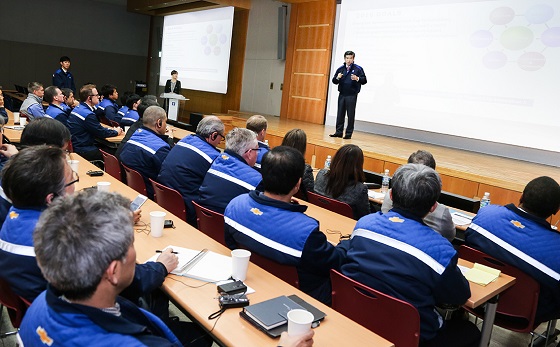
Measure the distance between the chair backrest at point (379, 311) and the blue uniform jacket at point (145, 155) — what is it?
2581 mm

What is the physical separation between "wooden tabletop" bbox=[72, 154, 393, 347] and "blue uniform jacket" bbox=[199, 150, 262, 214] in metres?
0.73

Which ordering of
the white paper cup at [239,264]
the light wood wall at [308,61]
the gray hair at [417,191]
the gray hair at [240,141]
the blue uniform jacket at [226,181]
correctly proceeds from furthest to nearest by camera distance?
the light wood wall at [308,61] → the gray hair at [240,141] → the blue uniform jacket at [226,181] → the gray hair at [417,191] → the white paper cup at [239,264]

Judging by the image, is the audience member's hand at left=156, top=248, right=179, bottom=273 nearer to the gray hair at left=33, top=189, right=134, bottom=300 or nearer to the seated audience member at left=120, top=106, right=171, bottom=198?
the gray hair at left=33, top=189, right=134, bottom=300

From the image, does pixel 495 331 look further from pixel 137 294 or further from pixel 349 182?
pixel 137 294

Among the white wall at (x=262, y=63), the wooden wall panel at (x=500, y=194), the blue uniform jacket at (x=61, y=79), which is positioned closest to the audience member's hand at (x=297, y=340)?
the wooden wall panel at (x=500, y=194)

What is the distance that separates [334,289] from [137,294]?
90 centimetres

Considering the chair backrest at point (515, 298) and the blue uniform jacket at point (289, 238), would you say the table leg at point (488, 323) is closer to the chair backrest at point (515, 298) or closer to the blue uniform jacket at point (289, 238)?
the chair backrest at point (515, 298)

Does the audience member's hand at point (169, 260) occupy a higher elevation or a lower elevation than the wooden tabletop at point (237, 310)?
higher

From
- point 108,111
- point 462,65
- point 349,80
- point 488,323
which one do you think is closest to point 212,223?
point 488,323

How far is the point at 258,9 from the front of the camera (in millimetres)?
12031

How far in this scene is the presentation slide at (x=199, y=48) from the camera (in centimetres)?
1230

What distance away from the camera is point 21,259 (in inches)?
65.7

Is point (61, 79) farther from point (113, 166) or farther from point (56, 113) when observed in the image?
point (113, 166)

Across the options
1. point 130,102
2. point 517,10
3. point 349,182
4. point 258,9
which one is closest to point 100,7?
point 258,9
